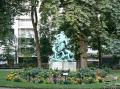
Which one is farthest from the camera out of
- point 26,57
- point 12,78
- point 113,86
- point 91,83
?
point 26,57

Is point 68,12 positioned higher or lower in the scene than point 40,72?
higher

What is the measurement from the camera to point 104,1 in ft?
97.9

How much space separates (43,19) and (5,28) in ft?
11.6

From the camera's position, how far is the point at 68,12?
2908 centimetres

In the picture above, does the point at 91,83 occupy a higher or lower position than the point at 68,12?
lower

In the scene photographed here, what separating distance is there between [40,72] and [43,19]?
586cm

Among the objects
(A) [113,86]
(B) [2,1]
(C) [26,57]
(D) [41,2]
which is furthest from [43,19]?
(C) [26,57]

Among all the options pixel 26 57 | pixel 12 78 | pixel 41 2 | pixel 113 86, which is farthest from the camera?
pixel 26 57

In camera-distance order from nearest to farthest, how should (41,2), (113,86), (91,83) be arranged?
(113,86) → (91,83) → (41,2)

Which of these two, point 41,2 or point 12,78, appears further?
point 41,2

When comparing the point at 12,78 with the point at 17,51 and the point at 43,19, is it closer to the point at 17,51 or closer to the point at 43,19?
the point at 43,19

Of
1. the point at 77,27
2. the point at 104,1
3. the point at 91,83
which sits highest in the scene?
the point at 104,1

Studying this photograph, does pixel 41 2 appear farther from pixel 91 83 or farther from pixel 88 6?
pixel 91 83

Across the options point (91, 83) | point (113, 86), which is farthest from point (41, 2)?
point (113, 86)
